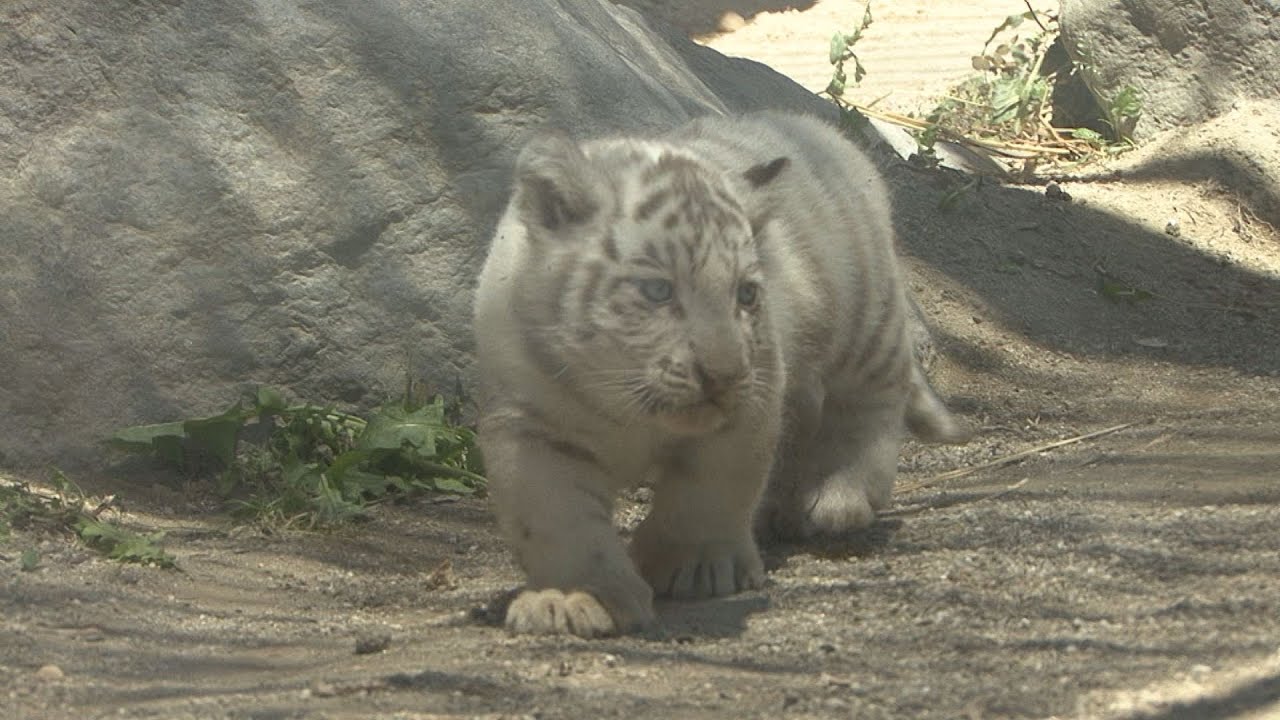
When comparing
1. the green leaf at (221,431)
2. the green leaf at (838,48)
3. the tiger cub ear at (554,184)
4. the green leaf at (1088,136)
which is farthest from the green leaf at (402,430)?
the green leaf at (1088,136)

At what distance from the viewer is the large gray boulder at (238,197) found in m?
5.51

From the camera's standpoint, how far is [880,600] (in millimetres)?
4074

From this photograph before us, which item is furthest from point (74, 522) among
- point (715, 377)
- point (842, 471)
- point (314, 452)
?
point (842, 471)

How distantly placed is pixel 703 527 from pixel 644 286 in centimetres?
74

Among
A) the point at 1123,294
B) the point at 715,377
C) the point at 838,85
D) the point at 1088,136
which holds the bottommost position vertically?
the point at 1123,294

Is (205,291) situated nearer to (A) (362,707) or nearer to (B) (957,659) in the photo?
(A) (362,707)

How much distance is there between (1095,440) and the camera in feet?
19.0

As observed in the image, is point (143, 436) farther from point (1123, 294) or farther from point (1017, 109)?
point (1017, 109)

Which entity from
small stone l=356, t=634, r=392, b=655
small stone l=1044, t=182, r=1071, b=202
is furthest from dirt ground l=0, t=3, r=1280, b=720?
small stone l=1044, t=182, r=1071, b=202

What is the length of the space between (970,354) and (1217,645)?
3.78 meters

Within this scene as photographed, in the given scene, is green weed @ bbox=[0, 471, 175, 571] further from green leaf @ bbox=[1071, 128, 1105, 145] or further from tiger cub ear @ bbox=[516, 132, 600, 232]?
green leaf @ bbox=[1071, 128, 1105, 145]

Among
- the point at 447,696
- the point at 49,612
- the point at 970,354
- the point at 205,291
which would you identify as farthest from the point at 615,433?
the point at 970,354

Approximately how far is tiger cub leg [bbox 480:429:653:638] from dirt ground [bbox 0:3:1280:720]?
0.12 m

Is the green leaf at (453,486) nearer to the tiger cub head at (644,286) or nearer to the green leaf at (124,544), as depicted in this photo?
the green leaf at (124,544)
